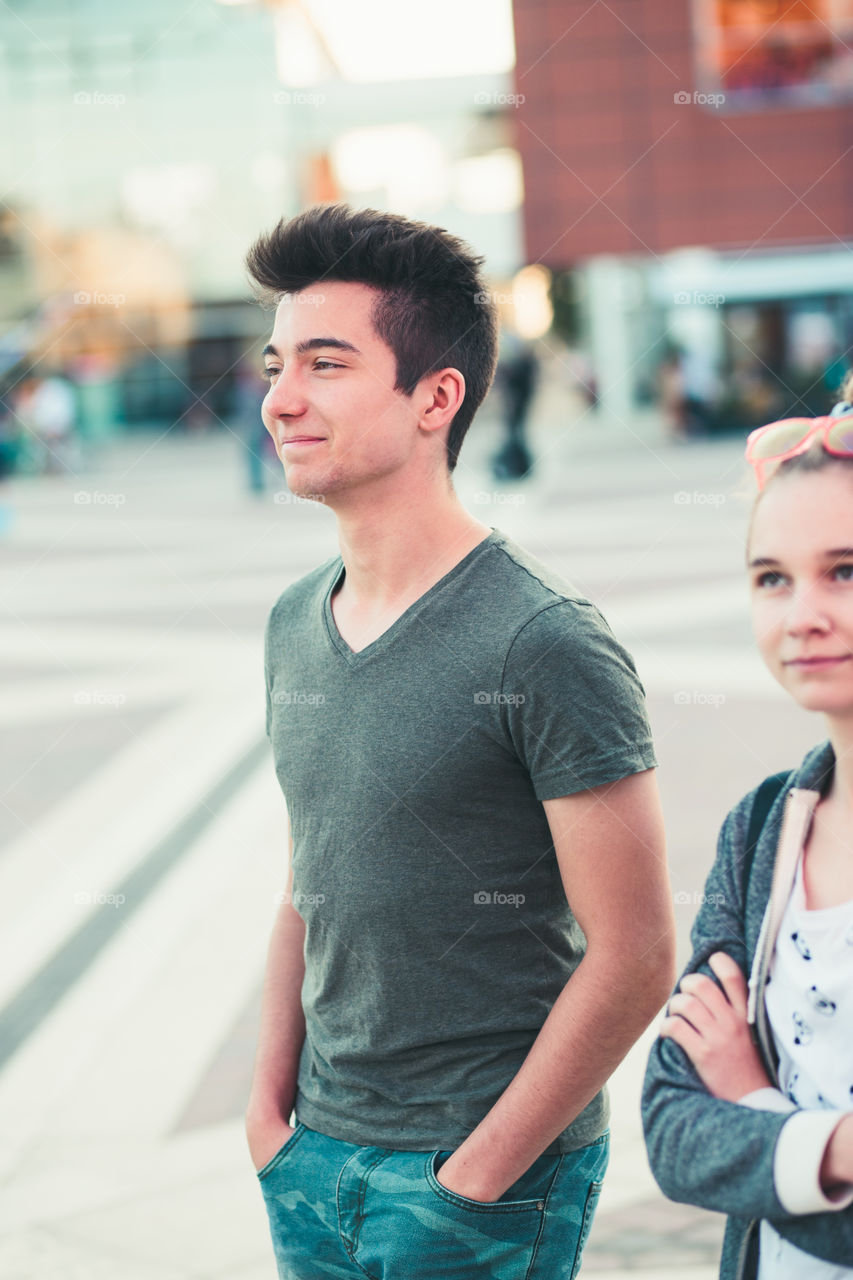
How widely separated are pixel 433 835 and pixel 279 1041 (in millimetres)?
524

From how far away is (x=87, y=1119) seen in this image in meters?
3.87

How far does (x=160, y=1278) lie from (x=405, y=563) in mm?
2025

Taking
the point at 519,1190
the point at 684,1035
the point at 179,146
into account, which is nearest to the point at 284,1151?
the point at 519,1190

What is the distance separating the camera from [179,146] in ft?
134

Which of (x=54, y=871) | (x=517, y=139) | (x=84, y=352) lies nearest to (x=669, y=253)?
(x=517, y=139)

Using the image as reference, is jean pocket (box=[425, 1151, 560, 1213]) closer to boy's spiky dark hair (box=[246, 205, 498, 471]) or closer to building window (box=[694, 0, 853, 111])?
boy's spiky dark hair (box=[246, 205, 498, 471])

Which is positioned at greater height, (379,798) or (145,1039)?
(379,798)

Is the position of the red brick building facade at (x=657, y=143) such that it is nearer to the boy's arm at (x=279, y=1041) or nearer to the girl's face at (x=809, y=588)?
the boy's arm at (x=279, y=1041)

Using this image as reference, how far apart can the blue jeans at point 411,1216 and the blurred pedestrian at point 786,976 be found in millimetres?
384

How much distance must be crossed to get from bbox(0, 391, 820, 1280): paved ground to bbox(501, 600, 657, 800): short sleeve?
69.8 inches

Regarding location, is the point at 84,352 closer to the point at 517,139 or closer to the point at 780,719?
the point at 517,139

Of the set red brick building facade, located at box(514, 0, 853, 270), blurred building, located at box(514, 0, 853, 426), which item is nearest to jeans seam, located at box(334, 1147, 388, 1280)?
blurred building, located at box(514, 0, 853, 426)

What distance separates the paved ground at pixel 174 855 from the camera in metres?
3.38

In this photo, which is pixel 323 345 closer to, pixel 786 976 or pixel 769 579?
pixel 769 579
